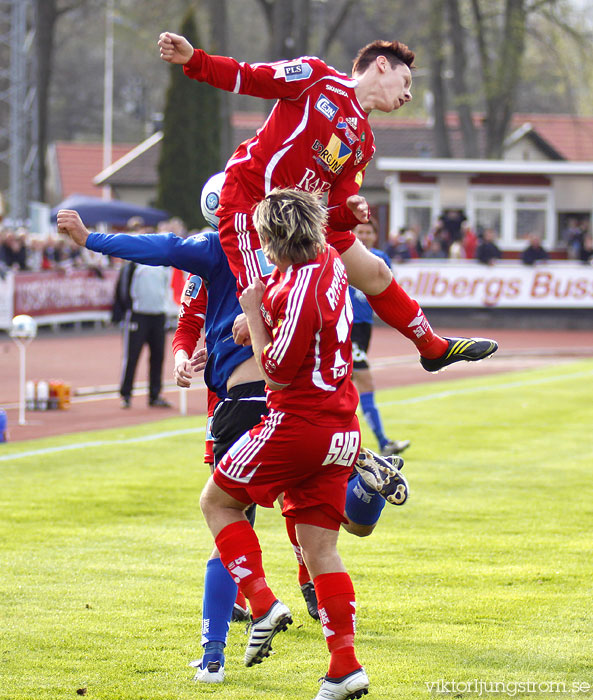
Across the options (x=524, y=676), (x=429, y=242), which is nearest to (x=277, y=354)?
(x=524, y=676)

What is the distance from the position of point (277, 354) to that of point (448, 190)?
32.7 meters

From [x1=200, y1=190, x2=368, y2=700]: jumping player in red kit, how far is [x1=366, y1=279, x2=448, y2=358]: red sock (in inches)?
40.9

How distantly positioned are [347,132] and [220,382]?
1.32 m

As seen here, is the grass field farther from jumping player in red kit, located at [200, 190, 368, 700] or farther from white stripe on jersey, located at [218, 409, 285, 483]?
white stripe on jersey, located at [218, 409, 285, 483]

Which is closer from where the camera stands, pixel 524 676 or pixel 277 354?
pixel 277 354

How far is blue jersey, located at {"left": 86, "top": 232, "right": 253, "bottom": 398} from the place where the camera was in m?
5.09

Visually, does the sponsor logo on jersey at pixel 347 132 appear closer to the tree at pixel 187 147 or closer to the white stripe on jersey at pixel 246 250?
the white stripe on jersey at pixel 246 250

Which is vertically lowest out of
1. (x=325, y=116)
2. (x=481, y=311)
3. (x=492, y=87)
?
(x=481, y=311)

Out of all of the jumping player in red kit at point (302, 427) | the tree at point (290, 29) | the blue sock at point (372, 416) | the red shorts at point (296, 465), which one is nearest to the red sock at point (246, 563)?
the jumping player in red kit at point (302, 427)

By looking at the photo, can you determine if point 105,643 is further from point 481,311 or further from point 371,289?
point 481,311

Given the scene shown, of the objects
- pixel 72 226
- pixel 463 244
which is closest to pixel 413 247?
pixel 463 244

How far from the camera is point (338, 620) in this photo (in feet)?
14.8

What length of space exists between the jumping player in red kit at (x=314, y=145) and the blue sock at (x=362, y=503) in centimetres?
90

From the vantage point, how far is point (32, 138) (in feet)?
111
